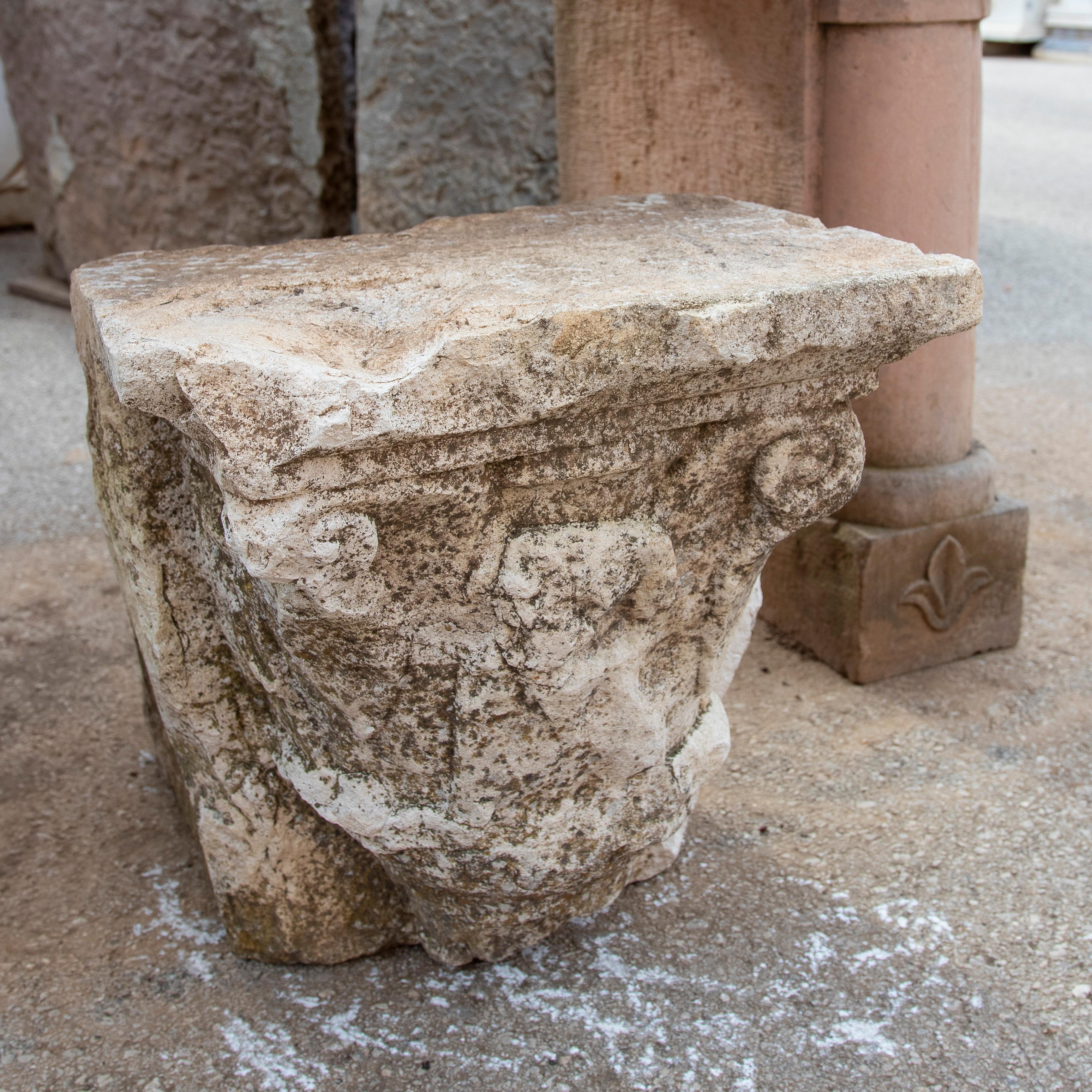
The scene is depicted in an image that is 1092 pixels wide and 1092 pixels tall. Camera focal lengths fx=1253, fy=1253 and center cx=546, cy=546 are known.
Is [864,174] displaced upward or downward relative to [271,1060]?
upward

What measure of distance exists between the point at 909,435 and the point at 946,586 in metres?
0.31

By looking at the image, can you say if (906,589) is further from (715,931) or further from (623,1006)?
(623,1006)

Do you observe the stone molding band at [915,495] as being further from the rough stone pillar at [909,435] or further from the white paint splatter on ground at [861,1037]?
the white paint splatter on ground at [861,1037]

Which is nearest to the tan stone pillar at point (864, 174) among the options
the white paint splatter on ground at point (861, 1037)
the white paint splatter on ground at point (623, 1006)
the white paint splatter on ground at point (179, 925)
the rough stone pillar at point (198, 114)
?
the white paint splatter on ground at point (623, 1006)

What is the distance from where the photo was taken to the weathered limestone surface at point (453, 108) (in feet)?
12.4

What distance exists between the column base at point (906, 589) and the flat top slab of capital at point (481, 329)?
907mm

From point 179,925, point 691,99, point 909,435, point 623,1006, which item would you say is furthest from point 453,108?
point 623,1006

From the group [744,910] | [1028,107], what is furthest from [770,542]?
[1028,107]

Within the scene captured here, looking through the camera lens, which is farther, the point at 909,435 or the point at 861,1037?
the point at 909,435

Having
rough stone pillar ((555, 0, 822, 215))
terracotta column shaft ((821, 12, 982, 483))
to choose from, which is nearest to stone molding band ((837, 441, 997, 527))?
terracotta column shaft ((821, 12, 982, 483))

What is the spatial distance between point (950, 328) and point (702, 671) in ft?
1.81

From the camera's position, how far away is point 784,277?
1418 millimetres

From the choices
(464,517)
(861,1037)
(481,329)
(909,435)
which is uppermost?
(481,329)

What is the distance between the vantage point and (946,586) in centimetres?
249
